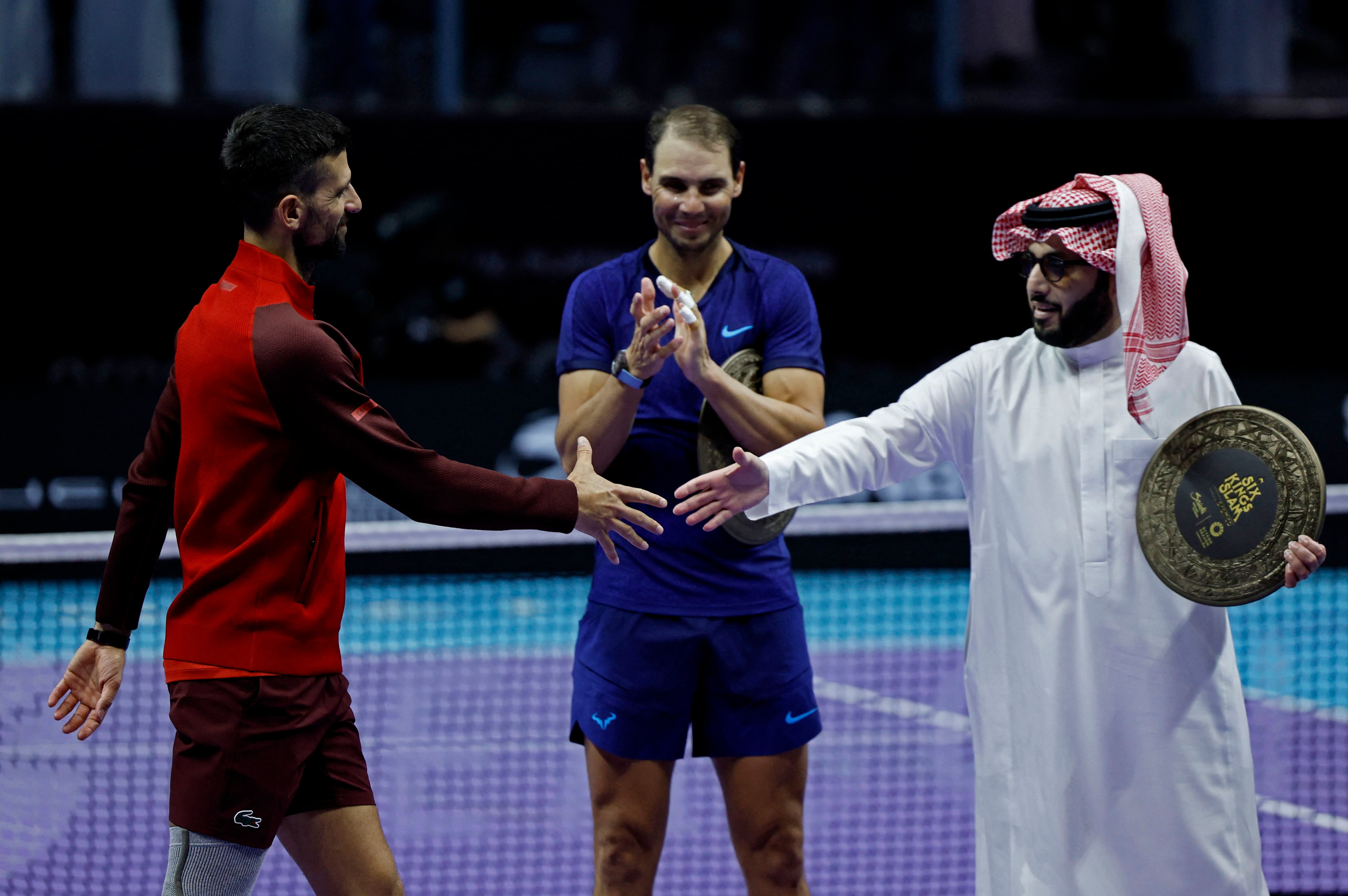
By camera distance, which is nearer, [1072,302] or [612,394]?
[1072,302]

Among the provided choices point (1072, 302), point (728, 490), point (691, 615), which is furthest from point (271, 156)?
point (1072, 302)

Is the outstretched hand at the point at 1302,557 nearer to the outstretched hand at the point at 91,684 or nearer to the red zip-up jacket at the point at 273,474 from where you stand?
the red zip-up jacket at the point at 273,474

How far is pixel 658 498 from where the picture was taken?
310 cm

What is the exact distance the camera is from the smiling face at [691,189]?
3.47m

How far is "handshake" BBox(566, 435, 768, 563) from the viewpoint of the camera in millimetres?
3102

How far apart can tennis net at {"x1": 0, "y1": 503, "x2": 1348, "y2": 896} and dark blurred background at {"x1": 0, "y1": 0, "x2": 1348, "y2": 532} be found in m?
1.98

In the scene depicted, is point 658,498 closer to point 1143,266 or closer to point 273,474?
point 273,474

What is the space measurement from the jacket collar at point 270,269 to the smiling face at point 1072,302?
1.58m

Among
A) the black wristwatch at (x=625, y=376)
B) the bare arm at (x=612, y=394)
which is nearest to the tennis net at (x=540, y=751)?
the bare arm at (x=612, y=394)

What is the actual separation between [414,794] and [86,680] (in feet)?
8.79

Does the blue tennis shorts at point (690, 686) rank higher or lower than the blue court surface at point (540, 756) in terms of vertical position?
higher

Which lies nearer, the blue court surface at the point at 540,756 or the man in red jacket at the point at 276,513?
the man in red jacket at the point at 276,513

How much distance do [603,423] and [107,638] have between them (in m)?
1.23

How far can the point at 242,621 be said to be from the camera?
9.33ft
